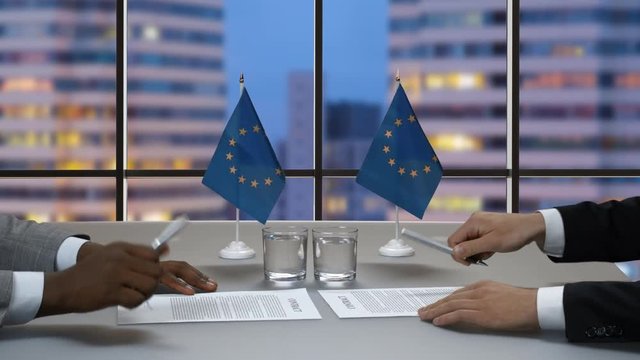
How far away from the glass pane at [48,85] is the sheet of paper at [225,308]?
5.06 m

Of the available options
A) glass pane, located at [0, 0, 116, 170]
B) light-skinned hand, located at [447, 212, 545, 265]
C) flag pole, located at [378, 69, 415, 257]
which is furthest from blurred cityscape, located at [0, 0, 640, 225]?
light-skinned hand, located at [447, 212, 545, 265]

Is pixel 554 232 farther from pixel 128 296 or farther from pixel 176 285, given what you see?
pixel 128 296

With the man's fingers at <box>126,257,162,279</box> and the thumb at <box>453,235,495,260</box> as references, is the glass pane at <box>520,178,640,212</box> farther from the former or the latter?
the man's fingers at <box>126,257,162,279</box>

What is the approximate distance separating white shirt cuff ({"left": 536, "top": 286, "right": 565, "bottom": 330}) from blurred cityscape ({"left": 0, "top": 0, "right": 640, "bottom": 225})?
3407 millimetres

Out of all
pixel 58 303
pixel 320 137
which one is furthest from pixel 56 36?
pixel 58 303

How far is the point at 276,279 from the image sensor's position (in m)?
1.42

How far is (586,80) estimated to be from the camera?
418 inches

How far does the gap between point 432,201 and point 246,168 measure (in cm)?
50

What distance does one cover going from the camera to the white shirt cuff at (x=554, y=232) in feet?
4.91

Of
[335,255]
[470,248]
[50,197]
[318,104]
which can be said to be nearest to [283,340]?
[335,255]

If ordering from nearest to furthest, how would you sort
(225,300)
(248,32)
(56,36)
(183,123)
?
(225,300)
(56,36)
(183,123)
(248,32)

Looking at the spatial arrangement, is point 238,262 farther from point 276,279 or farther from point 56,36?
point 56,36

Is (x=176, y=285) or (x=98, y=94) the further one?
(x=98, y=94)

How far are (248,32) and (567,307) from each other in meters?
9.82
